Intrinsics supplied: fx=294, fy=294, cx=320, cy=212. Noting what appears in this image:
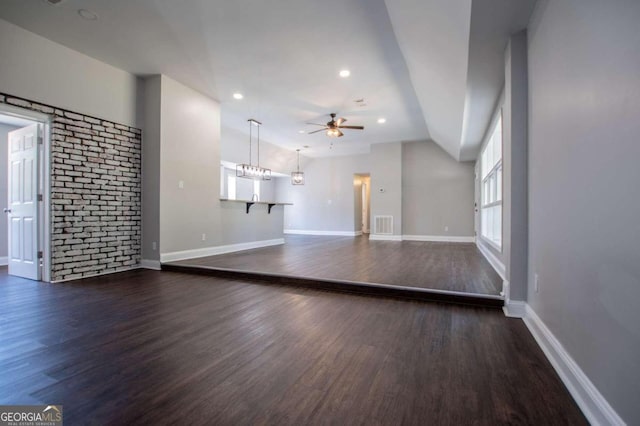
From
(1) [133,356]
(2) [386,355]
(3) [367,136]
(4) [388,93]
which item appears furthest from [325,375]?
(3) [367,136]

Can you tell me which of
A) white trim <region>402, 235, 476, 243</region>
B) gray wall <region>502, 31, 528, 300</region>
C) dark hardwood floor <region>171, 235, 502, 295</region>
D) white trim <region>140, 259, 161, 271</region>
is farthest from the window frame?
white trim <region>140, 259, 161, 271</region>

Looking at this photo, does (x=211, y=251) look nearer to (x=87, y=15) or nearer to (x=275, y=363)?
(x=87, y=15)

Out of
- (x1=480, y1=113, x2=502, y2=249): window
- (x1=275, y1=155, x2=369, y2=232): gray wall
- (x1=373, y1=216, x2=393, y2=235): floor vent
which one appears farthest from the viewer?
(x1=275, y1=155, x2=369, y2=232): gray wall

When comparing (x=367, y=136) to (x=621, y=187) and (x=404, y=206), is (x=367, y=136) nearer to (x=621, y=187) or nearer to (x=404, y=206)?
(x=404, y=206)

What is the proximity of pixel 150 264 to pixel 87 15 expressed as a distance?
3.33 meters

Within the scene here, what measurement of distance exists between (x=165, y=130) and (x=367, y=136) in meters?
5.16

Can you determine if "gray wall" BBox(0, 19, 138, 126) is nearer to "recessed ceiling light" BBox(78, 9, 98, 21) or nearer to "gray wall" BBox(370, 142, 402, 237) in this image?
"recessed ceiling light" BBox(78, 9, 98, 21)

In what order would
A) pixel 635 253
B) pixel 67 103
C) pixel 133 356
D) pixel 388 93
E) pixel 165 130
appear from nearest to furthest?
pixel 635 253
pixel 133 356
pixel 67 103
pixel 165 130
pixel 388 93

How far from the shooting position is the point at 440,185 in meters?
8.62

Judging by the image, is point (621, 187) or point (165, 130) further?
point (165, 130)

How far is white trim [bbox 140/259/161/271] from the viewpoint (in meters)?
4.62

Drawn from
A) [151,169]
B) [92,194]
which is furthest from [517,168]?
[92,194]

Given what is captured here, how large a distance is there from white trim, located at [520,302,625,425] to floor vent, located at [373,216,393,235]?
6.91m

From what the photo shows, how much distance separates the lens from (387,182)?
898 centimetres
